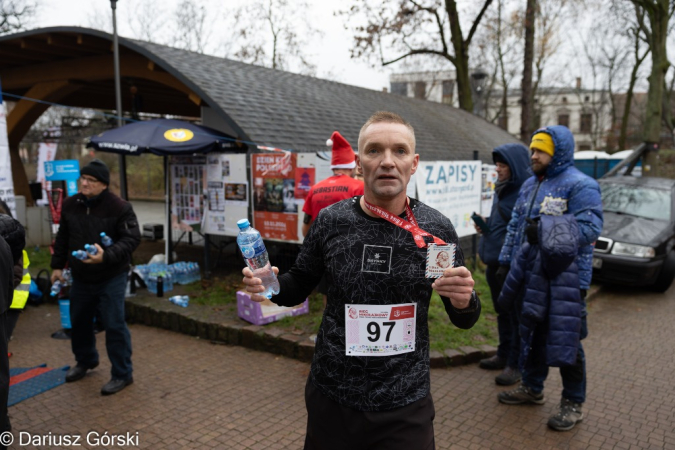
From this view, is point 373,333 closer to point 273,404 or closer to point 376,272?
point 376,272

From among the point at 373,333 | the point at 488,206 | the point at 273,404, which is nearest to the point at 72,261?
the point at 273,404

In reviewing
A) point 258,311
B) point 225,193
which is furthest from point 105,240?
point 225,193

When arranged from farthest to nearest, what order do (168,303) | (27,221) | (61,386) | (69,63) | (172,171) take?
(27,221), (69,63), (172,171), (168,303), (61,386)

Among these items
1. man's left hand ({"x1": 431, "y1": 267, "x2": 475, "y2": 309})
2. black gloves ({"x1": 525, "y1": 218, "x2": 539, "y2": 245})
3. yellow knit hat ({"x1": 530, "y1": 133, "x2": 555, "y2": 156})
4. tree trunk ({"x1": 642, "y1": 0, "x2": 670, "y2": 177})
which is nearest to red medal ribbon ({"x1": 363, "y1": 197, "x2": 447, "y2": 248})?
man's left hand ({"x1": 431, "y1": 267, "x2": 475, "y2": 309})

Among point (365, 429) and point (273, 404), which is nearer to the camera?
point (365, 429)

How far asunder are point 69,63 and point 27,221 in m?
3.96

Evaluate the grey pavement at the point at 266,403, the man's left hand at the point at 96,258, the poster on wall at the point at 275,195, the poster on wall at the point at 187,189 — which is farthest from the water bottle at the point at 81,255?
the poster on wall at the point at 187,189

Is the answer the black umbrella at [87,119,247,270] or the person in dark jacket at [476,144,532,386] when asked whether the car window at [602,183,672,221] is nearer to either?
the person in dark jacket at [476,144,532,386]

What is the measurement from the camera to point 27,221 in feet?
38.9

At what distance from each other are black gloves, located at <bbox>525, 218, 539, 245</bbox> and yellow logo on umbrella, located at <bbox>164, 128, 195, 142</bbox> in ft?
18.7

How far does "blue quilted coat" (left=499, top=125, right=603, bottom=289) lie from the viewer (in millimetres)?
3676

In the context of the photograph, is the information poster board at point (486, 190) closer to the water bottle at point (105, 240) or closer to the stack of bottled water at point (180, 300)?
the stack of bottled water at point (180, 300)

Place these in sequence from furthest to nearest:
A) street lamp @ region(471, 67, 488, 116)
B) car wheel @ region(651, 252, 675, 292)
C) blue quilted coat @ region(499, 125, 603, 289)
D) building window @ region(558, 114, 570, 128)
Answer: building window @ region(558, 114, 570, 128) < street lamp @ region(471, 67, 488, 116) < car wheel @ region(651, 252, 675, 292) < blue quilted coat @ region(499, 125, 603, 289)

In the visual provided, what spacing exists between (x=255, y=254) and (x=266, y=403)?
9.58ft
